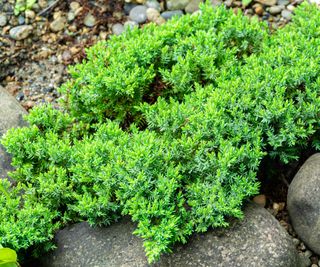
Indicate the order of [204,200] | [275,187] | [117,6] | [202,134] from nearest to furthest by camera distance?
[204,200] → [202,134] → [275,187] → [117,6]

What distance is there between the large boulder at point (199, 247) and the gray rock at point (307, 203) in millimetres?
263

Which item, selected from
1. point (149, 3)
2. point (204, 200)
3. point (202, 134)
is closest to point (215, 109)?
point (202, 134)

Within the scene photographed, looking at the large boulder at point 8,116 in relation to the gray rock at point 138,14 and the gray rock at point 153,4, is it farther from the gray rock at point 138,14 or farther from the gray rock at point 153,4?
the gray rock at point 153,4

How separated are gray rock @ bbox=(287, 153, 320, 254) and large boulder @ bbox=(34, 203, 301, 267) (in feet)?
0.86

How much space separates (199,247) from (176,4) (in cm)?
290

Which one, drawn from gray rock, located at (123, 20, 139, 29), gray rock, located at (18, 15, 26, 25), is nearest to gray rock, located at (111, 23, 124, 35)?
gray rock, located at (123, 20, 139, 29)

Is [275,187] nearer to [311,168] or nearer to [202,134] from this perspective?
[311,168]

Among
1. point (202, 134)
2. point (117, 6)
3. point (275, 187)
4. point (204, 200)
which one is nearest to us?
point (204, 200)

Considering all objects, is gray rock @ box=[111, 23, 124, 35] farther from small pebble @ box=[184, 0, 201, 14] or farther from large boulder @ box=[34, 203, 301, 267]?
large boulder @ box=[34, 203, 301, 267]

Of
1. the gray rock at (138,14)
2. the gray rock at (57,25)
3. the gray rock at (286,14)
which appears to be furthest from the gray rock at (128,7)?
the gray rock at (286,14)

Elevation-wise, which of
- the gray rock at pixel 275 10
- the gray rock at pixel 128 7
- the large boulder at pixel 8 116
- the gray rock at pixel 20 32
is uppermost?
the gray rock at pixel 275 10

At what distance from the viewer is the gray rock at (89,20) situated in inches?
217

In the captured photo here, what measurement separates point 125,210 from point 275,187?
4.31 ft

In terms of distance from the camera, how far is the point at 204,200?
135 inches
